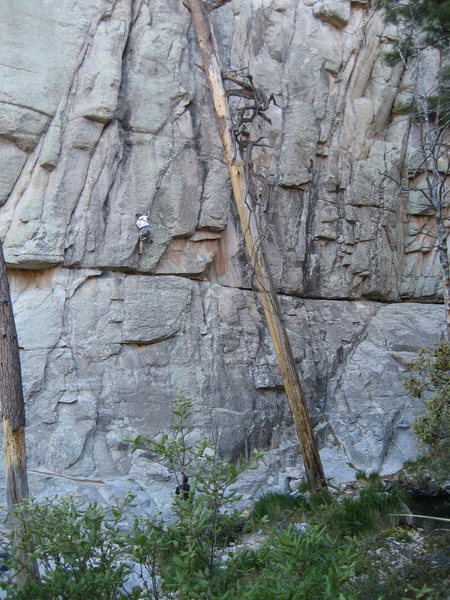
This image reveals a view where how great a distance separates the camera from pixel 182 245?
36.9ft

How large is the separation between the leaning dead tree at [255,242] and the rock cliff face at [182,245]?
102 centimetres

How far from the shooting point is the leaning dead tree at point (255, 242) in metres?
9.45

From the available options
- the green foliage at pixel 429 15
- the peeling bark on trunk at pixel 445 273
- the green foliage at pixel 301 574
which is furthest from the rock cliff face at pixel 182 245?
the green foliage at pixel 301 574

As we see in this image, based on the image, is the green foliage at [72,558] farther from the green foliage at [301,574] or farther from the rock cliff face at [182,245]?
the rock cliff face at [182,245]

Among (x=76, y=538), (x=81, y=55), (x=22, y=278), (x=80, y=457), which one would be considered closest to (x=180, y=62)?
(x=81, y=55)

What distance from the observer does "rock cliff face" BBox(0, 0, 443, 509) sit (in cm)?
1004

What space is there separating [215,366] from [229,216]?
2812 millimetres

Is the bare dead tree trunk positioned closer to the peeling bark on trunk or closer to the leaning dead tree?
the leaning dead tree

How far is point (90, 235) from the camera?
34.4 feet

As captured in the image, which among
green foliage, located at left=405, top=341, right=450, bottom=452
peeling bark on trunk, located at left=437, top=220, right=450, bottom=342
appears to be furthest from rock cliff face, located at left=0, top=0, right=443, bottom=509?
peeling bark on trunk, located at left=437, top=220, right=450, bottom=342

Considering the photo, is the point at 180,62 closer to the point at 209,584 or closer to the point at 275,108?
the point at 275,108

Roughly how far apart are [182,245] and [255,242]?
1.77 metres

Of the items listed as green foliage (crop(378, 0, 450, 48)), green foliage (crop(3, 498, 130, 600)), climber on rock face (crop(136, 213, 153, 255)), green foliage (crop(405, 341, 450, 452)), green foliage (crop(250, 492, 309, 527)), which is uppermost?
green foliage (crop(378, 0, 450, 48))

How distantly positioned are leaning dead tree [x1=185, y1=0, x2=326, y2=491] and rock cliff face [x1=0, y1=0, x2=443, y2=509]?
3.33 feet
